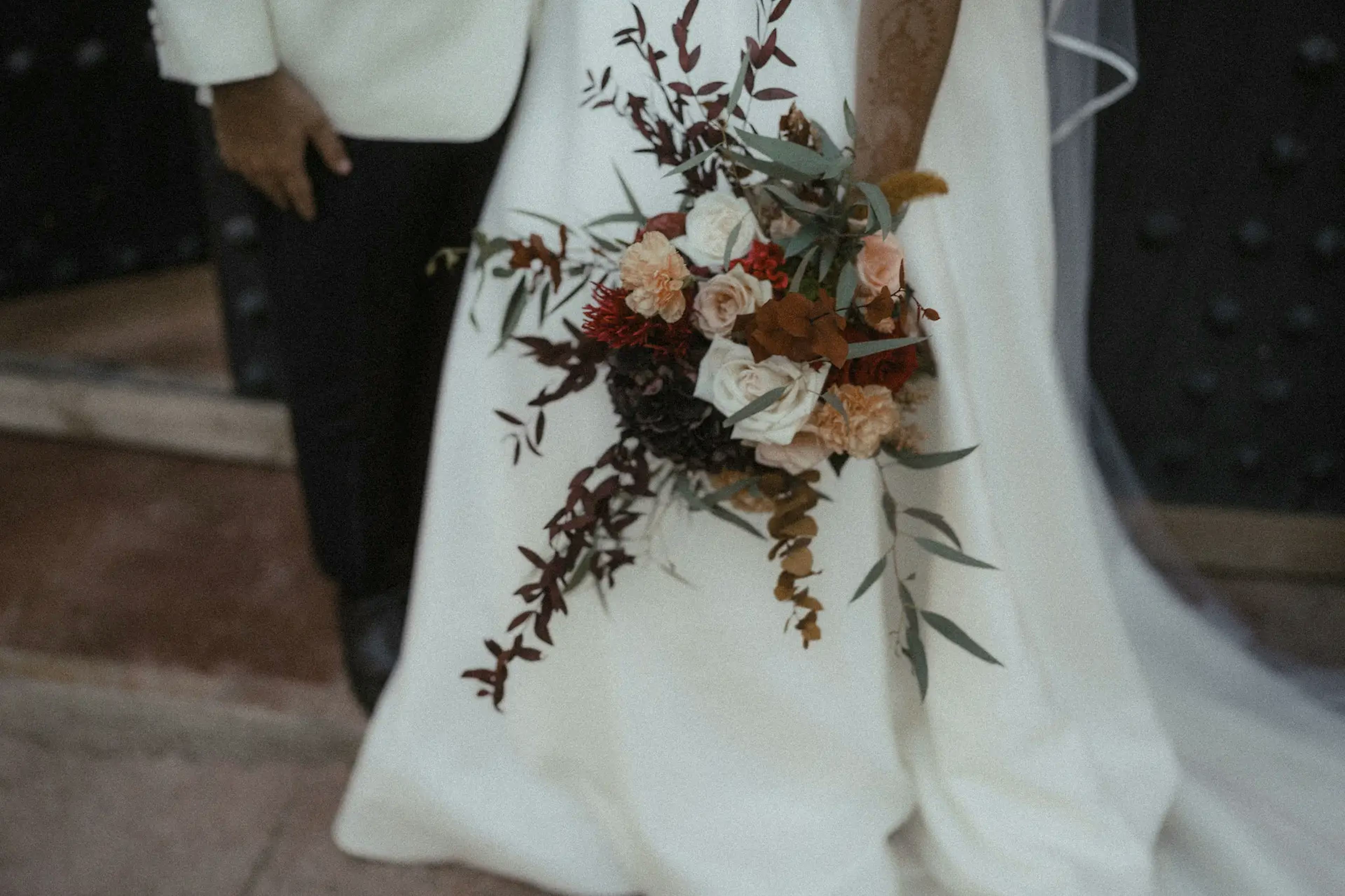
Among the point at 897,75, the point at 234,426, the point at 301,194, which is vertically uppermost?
the point at 897,75

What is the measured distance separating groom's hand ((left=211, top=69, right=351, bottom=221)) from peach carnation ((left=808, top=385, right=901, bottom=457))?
64cm

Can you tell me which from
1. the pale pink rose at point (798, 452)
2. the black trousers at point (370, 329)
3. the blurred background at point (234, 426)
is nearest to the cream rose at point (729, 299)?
the pale pink rose at point (798, 452)

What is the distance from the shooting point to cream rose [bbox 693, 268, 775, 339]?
836 millimetres

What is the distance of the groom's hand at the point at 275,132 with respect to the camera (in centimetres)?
113

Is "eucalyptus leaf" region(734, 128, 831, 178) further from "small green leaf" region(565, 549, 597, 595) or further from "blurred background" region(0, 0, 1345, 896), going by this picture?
"blurred background" region(0, 0, 1345, 896)

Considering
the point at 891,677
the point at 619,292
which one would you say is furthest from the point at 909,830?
the point at 619,292

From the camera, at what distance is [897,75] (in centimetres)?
93

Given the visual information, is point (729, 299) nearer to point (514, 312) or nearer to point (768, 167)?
point (768, 167)

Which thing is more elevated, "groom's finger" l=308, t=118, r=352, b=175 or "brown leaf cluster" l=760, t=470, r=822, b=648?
"groom's finger" l=308, t=118, r=352, b=175

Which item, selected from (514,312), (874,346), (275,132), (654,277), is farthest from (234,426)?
(874,346)

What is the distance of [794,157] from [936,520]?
0.35 metres

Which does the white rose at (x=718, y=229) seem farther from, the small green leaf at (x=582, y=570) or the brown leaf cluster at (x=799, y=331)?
the small green leaf at (x=582, y=570)

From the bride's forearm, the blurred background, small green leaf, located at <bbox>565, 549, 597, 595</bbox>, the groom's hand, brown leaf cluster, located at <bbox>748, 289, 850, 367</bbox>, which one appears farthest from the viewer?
the blurred background

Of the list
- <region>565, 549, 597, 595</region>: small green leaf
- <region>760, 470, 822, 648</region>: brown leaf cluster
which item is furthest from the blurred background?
<region>760, 470, 822, 648</region>: brown leaf cluster
